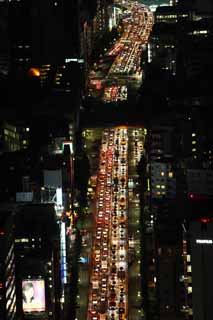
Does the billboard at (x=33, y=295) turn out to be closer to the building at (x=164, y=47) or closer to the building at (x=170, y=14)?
the building at (x=164, y=47)

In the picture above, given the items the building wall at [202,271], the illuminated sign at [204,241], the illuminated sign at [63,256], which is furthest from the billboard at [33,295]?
the illuminated sign at [204,241]

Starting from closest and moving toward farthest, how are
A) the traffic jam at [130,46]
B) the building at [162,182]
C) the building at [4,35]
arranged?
the building at [162,182], the building at [4,35], the traffic jam at [130,46]

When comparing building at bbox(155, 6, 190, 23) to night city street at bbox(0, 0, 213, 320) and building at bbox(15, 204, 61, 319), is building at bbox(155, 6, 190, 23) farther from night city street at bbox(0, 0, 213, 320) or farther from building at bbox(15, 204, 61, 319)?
building at bbox(15, 204, 61, 319)

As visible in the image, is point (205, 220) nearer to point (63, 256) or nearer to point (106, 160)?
point (63, 256)

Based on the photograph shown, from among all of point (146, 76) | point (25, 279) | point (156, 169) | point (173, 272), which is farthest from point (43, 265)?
point (146, 76)

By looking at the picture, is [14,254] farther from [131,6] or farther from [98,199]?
[131,6]

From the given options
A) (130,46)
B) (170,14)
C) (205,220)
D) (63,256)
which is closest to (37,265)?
(63,256)

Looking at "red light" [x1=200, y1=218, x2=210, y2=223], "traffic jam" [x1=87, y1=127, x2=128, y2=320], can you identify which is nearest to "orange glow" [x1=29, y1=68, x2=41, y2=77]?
"traffic jam" [x1=87, y1=127, x2=128, y2=320]
